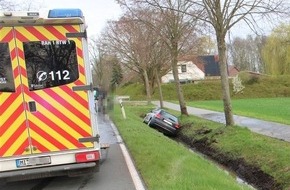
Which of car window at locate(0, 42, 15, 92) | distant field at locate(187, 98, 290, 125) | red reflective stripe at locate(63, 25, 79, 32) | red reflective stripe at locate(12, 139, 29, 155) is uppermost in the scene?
red reflective stripe at locate(63, 25, 79, 32)

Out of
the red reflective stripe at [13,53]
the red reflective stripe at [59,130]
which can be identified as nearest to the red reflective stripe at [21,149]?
the red reflective stripe at [59,130]

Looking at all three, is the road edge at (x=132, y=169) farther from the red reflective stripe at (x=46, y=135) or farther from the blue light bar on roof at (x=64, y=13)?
the blue light bar on roof at (x=64, y=13)

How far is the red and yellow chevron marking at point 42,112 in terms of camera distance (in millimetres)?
7148

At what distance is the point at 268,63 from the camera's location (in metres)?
69.1

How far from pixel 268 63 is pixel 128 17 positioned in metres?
50.1

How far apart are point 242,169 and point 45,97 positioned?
6433mm

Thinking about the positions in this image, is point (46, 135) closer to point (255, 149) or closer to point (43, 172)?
point (43, 172)

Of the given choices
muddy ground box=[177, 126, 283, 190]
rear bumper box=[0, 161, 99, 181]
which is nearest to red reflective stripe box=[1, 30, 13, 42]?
rear bumper box=[0, 161, 99, 181]

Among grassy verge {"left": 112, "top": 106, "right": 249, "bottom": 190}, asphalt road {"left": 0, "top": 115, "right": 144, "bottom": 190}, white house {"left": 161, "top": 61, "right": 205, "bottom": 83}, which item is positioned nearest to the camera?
grassy verge {"left": 112, "top": 106, "right": 249, "bottom": 190}

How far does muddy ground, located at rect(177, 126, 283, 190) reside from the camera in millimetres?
9834

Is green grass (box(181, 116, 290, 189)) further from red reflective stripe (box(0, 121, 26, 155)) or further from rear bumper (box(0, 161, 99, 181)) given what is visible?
red reflective stripe (box(0, 121, 26, 155))

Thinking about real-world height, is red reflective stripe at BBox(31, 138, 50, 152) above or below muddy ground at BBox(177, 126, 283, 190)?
above

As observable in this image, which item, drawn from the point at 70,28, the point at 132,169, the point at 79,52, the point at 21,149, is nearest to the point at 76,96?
the point at 79,52

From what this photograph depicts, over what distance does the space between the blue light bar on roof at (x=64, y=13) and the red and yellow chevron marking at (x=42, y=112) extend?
0.24 m
